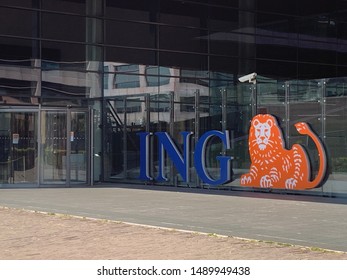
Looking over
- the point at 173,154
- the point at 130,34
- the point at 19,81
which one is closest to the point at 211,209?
the point at 173,154

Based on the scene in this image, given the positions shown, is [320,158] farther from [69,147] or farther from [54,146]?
[54,146]

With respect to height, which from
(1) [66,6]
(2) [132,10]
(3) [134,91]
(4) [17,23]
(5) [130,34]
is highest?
(2) [132,10]

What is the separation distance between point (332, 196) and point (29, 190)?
9618mm

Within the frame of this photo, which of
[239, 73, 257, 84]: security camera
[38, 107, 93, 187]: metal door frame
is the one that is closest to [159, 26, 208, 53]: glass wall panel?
[239, 73, 257, 84]: security camera

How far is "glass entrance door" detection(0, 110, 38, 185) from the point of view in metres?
22.9

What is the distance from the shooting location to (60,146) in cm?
2355

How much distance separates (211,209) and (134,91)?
11956 millimetres

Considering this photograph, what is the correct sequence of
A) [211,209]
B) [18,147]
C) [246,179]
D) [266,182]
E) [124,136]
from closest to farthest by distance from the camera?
1. [211,209]
2. [266,182]
3. [246,179]
4. [18,147]
5. [124,136]

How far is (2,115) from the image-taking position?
22875 millimetres

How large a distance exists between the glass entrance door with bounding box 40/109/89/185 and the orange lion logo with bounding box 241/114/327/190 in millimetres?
6506

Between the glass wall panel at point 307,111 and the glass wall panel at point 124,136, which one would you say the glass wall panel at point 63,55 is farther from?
the glass wall panel at point 307,111

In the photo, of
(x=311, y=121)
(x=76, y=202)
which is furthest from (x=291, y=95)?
(x=76, y=202)

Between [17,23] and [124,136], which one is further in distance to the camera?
[124,136]

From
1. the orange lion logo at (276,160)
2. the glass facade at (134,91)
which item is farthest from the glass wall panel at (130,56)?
the orange lion logo at (276,160)
